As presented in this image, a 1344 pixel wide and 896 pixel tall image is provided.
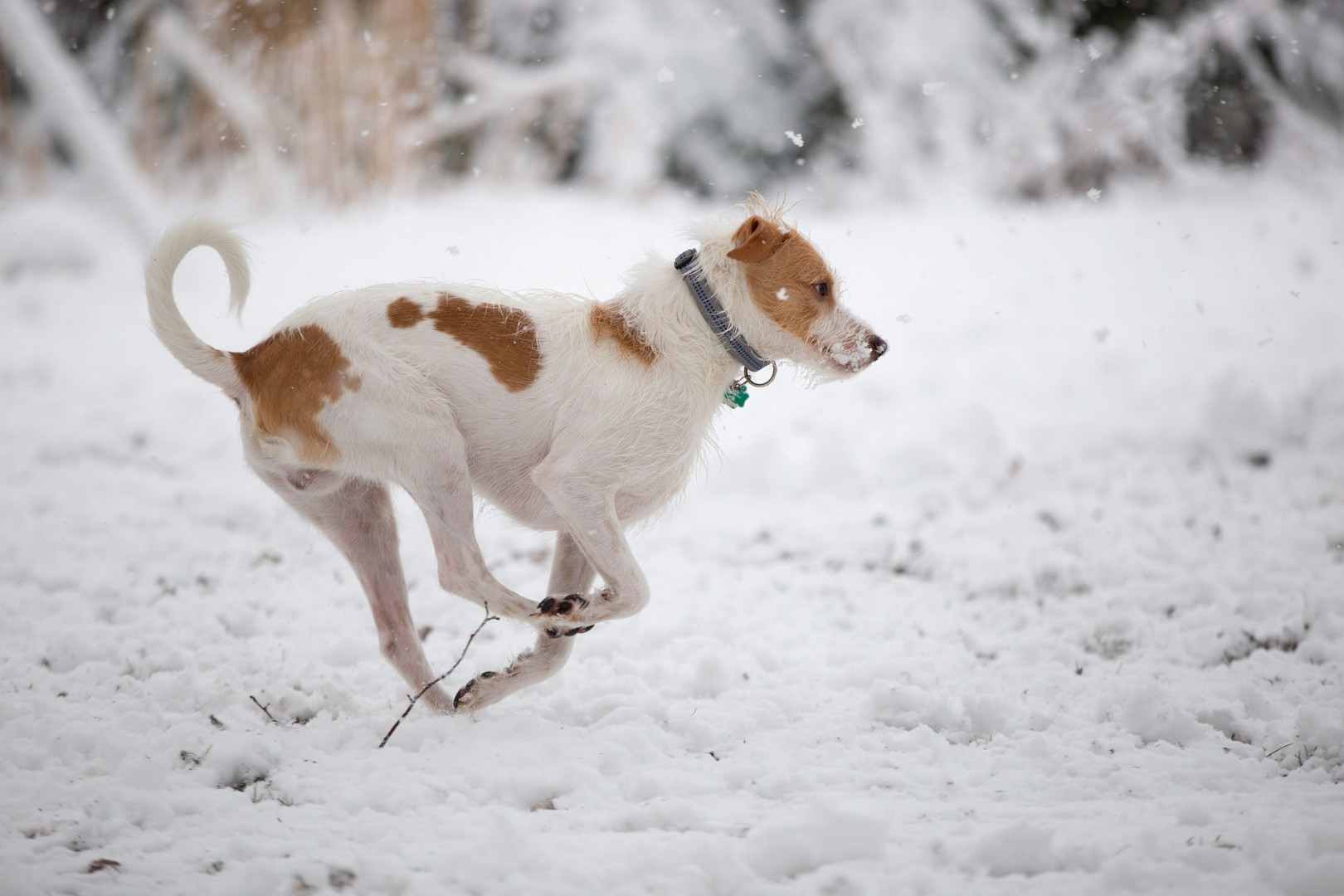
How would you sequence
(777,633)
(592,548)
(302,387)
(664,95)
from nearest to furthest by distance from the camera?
(302,387), (592,548), (777,633), (664,95)

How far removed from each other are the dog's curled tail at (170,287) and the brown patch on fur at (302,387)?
12 cm

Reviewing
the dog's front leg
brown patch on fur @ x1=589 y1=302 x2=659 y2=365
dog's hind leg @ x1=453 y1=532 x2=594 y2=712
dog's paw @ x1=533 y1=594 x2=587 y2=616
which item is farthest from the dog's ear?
dog's hind leg @ x1=453 y1=532 x2=594 y2=712

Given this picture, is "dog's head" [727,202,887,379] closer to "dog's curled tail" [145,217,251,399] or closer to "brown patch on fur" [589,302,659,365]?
"brown patch on fur" [589,302,659,365]

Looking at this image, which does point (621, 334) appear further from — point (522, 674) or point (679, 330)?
point (522, 674)

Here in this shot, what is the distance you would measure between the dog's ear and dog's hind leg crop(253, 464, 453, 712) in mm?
1279

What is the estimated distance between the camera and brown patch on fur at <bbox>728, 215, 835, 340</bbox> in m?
2.62

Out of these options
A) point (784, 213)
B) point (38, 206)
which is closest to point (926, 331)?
point (784, 213)

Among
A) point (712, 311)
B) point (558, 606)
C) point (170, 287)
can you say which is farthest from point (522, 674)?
point (170, 287)

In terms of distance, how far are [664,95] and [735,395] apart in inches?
330

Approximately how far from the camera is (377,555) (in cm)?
279

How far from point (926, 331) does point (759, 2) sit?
5451 millimetres

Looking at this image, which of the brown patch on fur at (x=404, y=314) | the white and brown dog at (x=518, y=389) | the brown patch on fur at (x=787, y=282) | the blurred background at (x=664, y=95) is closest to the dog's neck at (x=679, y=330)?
the white and brown dog at (x=518, y=389)

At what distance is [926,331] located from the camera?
7105mm

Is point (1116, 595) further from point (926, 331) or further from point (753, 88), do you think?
point (753, 88)
